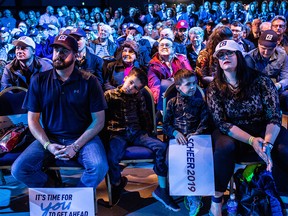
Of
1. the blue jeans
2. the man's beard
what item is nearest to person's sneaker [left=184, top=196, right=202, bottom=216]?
the blue jeans

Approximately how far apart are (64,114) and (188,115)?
997 millimetres

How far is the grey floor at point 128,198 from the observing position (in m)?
2.94

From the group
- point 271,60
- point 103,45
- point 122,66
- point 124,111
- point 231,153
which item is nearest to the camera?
point 231,153

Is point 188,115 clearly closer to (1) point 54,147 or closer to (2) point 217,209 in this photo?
(2) point 217,209

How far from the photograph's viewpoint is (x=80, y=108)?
2.88 metres

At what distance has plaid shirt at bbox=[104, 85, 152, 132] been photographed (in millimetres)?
3146

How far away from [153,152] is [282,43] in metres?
3.19

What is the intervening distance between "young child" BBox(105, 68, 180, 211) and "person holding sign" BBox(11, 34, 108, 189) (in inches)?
7.7

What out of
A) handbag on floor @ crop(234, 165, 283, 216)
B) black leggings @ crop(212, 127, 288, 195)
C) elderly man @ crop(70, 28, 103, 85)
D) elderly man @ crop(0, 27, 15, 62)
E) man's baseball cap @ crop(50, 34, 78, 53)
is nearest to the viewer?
handbag on floor @ crop(234, 165, 283, 216)

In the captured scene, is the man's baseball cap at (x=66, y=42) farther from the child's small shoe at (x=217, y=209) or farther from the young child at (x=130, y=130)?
the child's small shoe at (x=217, y=209)

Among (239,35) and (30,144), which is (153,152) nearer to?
(30,144)

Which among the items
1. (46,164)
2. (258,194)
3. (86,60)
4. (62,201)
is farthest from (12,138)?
(258,194)

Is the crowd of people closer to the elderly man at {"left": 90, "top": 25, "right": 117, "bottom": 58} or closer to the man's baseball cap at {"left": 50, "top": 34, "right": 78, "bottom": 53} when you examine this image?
the man's baseball cap at {"left": 50, "top": 34, "right": 78, "bottom": 53}

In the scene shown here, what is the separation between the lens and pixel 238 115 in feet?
9.37
